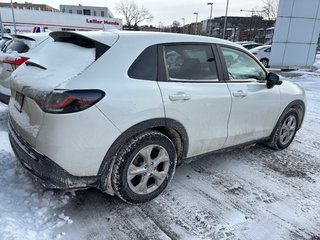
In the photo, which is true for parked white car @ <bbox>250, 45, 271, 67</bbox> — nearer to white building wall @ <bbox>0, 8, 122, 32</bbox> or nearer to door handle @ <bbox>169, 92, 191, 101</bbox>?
door handle @ <bbox>169, 92, 191, 101</bbox>

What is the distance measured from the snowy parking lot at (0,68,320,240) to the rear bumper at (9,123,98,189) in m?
0.40

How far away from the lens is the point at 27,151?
8.45 feet

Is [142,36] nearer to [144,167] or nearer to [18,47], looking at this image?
[144,167]

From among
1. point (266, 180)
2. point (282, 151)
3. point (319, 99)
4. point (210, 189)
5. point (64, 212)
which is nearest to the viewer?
point (64, 212)

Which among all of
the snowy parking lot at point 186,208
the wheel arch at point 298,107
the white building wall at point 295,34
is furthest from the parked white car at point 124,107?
the white building wall at point 295,34

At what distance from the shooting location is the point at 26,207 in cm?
274

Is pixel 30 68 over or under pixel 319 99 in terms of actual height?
over

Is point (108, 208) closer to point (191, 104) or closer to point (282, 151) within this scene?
point (191, 104)

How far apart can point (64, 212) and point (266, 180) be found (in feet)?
8.09

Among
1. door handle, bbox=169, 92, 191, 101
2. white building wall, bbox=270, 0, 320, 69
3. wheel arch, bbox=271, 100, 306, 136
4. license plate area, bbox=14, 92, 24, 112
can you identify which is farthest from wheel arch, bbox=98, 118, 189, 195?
white building wall, bbox=270, 0, 320, 69

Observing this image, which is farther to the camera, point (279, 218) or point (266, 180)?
point (266, 180)

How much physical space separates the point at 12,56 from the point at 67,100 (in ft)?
11.3

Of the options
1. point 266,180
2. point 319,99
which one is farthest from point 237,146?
point 319,99

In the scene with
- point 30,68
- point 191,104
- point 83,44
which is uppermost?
point 83,44
